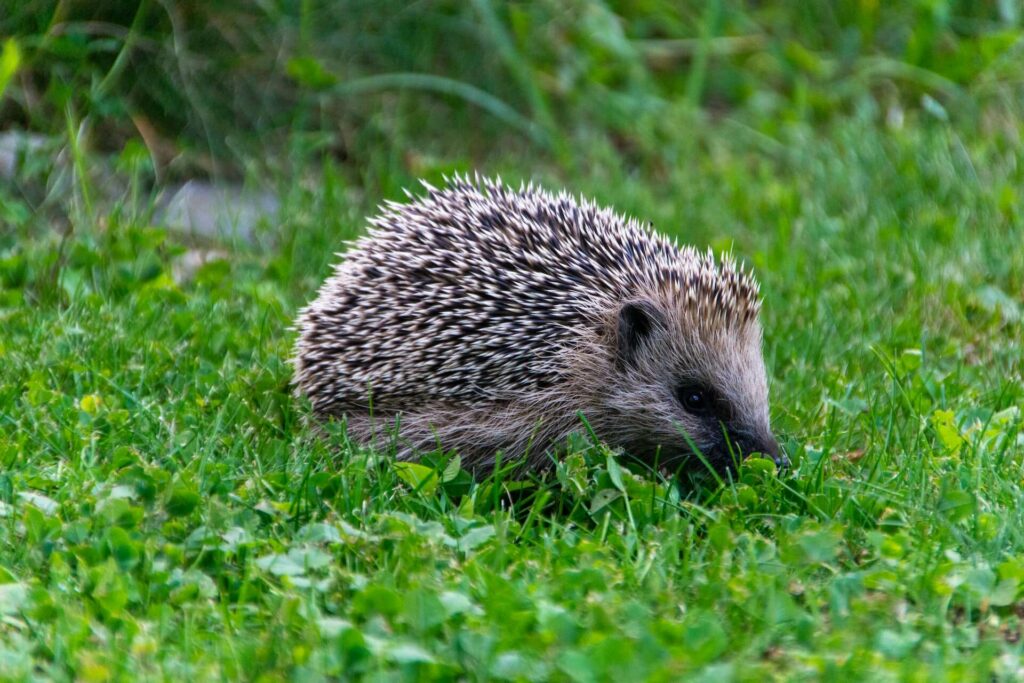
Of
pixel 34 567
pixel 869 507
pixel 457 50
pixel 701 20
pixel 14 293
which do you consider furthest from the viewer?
pixel 701 20

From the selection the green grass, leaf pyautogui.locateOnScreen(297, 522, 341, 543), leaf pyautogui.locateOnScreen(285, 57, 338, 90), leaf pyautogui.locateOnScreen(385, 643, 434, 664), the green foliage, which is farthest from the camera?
leaf pyautogui.locateOnScreen(285, 57, 338, 90)

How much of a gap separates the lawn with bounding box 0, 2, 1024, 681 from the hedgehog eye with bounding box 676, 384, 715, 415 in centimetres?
27

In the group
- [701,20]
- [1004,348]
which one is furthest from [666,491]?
[701,20]

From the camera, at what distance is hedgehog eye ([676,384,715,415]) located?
484 cm

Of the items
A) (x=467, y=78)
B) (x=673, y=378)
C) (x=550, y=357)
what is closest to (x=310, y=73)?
(x=467, y=78)

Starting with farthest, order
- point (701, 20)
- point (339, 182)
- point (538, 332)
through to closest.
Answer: point (701, 20)
point (339, 182)
point (538, 332)

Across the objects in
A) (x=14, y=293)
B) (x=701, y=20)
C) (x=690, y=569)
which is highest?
(x=701, y=20)

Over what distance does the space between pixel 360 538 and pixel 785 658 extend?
49.4 inches

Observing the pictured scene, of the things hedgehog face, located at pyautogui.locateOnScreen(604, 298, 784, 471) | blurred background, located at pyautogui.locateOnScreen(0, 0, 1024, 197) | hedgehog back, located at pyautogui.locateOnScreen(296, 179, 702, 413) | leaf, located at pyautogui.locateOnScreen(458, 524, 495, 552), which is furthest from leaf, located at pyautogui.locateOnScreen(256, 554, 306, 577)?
blurred background, located at pyautogui.locateOnScreen(0, 0, 1024, 197)

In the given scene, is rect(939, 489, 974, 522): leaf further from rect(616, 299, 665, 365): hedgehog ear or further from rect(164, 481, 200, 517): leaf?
rect(164, 481, 200, 517): leaf

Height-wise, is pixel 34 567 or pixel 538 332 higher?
pixel 538 332

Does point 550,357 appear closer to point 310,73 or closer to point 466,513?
point 466,513

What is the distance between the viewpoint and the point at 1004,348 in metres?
5.99

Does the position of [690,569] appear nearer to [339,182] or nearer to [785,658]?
[785,658]
